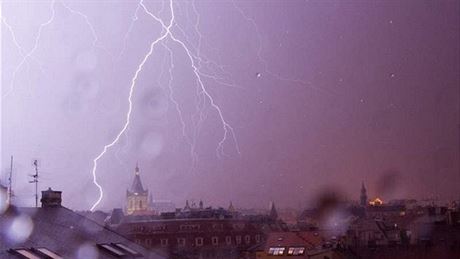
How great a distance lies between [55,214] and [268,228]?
4138 centimetres

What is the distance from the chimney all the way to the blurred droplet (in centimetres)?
117

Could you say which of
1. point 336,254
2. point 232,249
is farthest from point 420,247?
point 232,249

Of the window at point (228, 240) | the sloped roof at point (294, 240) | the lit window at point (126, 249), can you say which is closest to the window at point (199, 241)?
the window at point (228, 240)

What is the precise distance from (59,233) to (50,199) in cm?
165

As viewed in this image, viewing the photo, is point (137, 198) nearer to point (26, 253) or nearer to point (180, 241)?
point (180, 241)

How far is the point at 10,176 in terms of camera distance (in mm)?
16922

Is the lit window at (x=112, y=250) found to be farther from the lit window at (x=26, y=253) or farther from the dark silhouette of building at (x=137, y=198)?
the dark silhouette of building at (x=137, y=198)

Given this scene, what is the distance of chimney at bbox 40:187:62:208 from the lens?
1425cm

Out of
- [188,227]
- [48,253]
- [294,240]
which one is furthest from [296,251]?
[48,253]

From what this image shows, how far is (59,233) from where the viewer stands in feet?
42.2

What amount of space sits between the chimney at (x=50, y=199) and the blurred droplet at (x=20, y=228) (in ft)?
3.84

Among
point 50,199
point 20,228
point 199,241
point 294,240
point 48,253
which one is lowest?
point 48,253

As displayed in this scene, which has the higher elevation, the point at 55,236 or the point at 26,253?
the point at 55,236

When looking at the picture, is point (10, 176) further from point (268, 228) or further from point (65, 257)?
point (268, 228)
